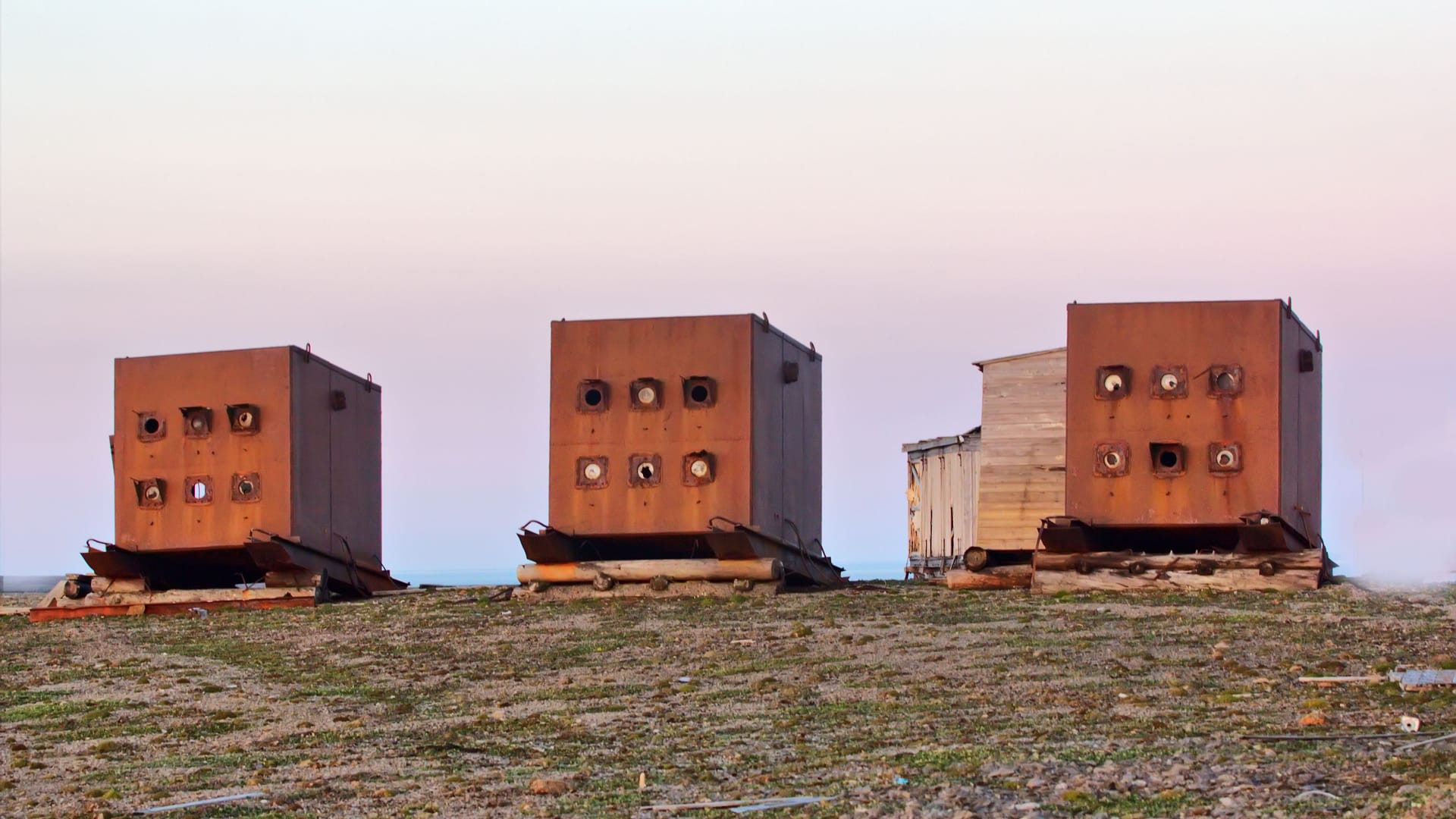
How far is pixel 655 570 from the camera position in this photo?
20.8m

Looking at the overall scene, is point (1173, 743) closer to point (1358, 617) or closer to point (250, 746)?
point (250, 746)

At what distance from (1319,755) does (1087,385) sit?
11.3 metres

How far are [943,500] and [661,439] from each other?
1470 centimetres

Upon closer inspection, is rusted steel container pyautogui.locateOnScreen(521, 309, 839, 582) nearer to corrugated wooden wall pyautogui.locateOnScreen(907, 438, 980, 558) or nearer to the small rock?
the small rock

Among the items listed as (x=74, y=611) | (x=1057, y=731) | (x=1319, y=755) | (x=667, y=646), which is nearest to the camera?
(x=1319, y=755)

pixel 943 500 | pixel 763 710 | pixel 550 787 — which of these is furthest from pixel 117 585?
pixel 943 500

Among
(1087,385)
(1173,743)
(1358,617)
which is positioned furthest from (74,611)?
(1173,743)

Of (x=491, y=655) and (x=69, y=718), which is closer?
(x=69, y=718)

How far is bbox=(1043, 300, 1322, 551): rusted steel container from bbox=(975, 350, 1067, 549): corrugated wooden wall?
494cm

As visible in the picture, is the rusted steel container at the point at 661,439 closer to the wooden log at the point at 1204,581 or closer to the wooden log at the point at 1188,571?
the wooden log at the point at 1188,571

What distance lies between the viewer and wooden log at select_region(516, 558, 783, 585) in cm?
2064

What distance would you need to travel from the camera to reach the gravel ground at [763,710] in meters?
8.78

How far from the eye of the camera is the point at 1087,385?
2012cm

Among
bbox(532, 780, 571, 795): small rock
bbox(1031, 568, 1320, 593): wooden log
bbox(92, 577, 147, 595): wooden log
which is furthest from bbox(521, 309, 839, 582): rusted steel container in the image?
bbox(532, 780, 571, 795): small rock
